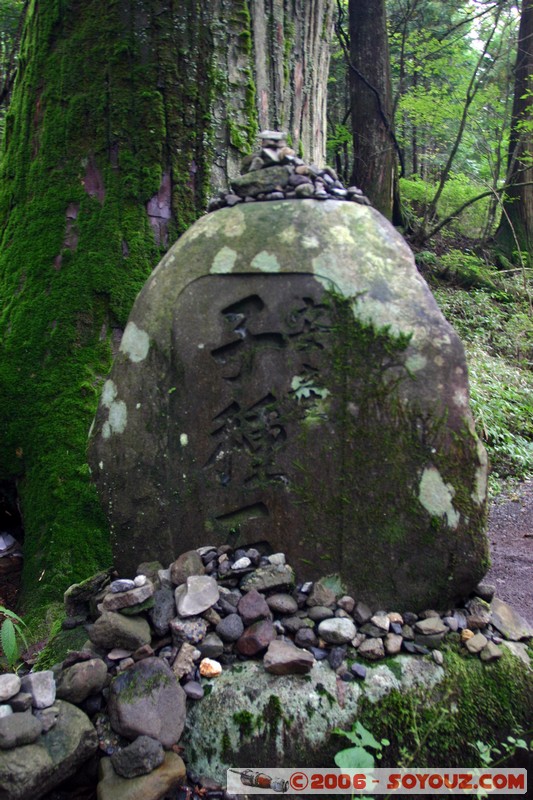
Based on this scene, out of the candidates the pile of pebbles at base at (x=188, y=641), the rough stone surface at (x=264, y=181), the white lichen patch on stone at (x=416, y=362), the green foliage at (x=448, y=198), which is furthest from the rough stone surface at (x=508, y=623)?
the green foliage at (x=448, y=198)

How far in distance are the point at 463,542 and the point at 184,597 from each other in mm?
942

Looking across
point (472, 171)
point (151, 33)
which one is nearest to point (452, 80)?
point (472, 171)

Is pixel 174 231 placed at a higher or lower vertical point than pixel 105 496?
higher

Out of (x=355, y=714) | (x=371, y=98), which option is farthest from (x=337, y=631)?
(x=371, y=98)

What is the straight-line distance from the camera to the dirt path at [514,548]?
3.03m

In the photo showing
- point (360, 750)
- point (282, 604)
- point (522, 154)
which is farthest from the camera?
point (522, 154)

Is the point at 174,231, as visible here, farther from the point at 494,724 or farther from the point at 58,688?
the point at 494,724

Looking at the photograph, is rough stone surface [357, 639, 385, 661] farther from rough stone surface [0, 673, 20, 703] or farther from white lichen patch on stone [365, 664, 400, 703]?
rough stone surface [0, 673, 20, 703]

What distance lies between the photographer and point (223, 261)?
2.20 meters

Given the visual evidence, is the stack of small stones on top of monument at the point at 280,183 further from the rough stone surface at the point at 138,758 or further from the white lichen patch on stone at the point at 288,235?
the rough stone surface at the point at 138,758

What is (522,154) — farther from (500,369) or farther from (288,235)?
(288,235)

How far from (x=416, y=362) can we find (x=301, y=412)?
1.41 ft

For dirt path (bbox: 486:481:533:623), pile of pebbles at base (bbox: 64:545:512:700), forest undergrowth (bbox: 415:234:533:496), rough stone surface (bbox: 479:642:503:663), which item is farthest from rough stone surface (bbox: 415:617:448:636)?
forest undergrowth (bbox: 415:234:533:496)

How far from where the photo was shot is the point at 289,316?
2166mm
